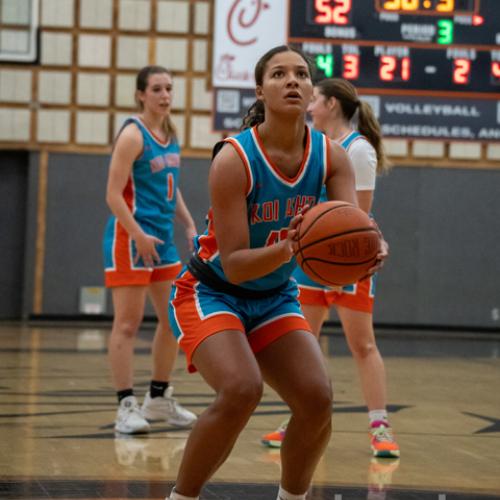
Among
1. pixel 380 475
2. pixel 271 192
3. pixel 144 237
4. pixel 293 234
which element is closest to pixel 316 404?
pixel 293 234

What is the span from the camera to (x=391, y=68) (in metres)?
12.0

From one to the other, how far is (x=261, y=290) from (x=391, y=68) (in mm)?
8777

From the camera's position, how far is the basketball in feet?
10.6

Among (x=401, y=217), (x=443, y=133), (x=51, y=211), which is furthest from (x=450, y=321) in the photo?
(x=51, y=211)

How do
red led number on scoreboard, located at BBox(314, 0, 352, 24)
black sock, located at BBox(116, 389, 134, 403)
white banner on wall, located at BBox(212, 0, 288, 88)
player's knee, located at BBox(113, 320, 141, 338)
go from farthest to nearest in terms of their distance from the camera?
white banner on wall, located at BBox(212, 0, 288, 88) → red led number on scoreboard, located at BBox(314, 0, 352, 24) → player's knee, located at BBox(113, 320, 141, 338) → black sock, located at BBox(116, 389, 134, 403)

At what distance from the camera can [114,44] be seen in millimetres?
13297

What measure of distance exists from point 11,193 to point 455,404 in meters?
8.03

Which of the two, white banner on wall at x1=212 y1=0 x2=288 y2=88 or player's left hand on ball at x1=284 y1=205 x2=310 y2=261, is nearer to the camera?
player's left hand on ball at x1=284 y1=205 x2=310 y2=261

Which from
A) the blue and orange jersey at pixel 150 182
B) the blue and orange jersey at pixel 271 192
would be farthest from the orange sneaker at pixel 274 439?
the blue and orange jersey at pixel 271 192

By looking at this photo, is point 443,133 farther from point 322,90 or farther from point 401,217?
point 322,90

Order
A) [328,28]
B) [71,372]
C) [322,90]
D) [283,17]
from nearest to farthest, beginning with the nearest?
[322,90]
[71,372]
[328,28]
[283,17]

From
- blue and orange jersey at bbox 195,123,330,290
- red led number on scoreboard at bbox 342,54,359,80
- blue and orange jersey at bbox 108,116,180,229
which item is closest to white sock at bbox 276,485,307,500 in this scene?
blue and orange jersey at bbox 195,123,330,290

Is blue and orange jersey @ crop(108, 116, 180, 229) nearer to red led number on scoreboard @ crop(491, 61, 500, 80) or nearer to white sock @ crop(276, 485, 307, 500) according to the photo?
white sock @ crop(276, 485, 307, 500)

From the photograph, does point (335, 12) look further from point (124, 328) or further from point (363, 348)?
point (363, 348)
